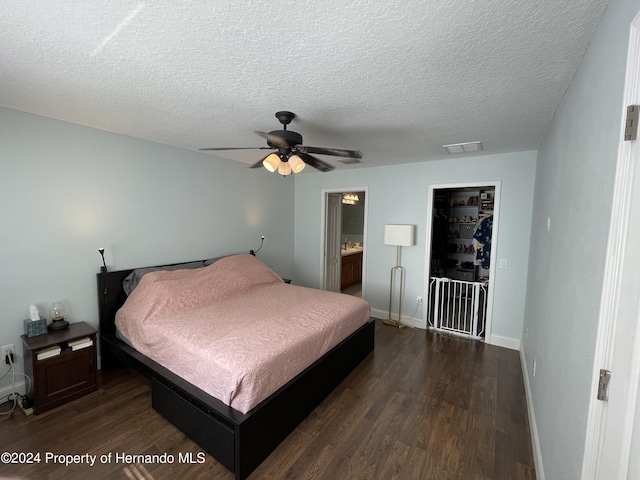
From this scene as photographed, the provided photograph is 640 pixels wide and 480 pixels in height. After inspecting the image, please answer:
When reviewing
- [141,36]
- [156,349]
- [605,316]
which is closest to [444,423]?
[605,316]

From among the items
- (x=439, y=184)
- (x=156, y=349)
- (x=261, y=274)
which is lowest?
(x=156, y=349)

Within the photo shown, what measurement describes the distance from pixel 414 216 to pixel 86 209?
155 inches

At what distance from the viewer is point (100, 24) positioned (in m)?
1.27

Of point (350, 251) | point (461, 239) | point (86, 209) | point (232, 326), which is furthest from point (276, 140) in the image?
point (461, 239)

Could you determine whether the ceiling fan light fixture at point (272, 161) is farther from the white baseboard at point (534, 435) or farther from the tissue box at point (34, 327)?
the white baseboard at point (534, 435)

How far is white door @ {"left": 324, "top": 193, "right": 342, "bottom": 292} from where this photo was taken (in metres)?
5.22

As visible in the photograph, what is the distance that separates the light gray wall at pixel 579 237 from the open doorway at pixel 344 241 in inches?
115

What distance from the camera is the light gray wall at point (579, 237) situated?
3.25 ft

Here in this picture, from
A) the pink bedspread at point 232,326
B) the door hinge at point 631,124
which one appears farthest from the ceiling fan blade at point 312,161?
the door hinge at point 631,124

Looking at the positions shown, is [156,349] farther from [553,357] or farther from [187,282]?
[553,357]

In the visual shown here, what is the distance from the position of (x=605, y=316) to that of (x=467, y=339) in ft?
10.7

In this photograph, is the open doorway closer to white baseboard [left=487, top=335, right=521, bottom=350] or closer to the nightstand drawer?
white baseboard [left=487, top=335, right=521, bottom=350]

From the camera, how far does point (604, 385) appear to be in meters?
0.92

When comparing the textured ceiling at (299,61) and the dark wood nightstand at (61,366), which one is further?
the dark wood nightstand at (61,366)
